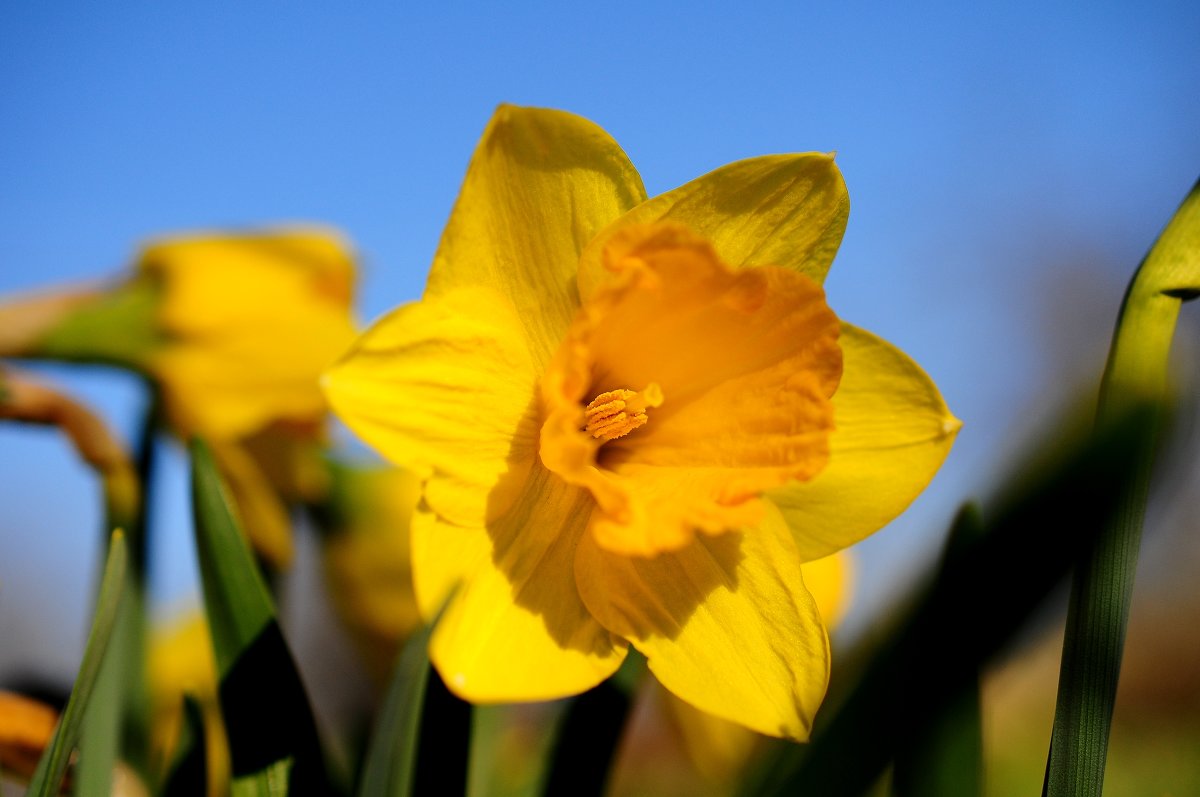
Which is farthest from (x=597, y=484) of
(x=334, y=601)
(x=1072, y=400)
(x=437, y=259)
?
(x=334, y=601)

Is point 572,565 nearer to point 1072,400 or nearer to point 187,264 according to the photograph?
point 1072,400

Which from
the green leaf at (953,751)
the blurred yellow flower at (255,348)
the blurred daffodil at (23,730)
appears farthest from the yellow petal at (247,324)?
the green leaf at (953,751)

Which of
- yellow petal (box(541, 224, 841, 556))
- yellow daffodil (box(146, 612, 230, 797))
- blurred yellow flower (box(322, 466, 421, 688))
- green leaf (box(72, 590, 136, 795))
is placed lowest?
yellow daffodil (box(146, 612, 230, 797))

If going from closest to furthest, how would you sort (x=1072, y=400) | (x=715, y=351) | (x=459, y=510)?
(x=1072, y=400)
(x=459, y=510)
(x=715, y=351)

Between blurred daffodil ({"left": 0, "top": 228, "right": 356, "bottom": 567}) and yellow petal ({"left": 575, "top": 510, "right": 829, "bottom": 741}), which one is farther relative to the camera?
blurred daffodil ({"left": 0, "top": 228, "right": 356, "bottom": 567})

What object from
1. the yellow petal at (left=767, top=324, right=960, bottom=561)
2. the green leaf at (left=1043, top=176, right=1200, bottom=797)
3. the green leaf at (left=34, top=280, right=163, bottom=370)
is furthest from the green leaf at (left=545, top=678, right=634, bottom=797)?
the green leaf at (left=34, top=280, right=163, bottom=370)

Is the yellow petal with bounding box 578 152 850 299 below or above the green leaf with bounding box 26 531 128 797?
above

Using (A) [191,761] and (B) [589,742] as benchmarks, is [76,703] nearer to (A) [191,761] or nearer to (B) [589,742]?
(A) [191,761]

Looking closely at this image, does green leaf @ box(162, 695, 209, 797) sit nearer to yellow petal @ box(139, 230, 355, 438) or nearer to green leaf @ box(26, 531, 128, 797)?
green leaf @ box(26, 531, 128, 797)
